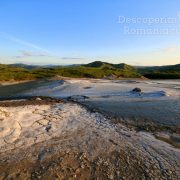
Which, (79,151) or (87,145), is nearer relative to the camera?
(79,151)

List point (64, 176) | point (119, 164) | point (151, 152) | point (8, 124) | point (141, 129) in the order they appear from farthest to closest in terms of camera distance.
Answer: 1. point (141, 129)
2. point (8, 124)
3. point (151, 152)
4. point (119, 164)
5. point (64, 176)

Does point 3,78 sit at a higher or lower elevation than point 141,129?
lower

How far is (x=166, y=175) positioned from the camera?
913 centimetres

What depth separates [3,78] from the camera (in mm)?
65562

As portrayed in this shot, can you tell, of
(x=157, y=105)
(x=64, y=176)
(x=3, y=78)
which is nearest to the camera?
(x=64, y=176)

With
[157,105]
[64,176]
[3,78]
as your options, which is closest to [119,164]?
[64,176]

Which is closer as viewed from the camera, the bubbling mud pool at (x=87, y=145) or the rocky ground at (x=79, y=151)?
the rocky ground at (x=79, y=151)

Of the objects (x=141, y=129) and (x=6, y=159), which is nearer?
(x=6, y=159)

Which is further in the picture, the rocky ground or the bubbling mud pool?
the bubbling mud pool

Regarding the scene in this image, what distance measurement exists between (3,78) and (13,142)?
5754cm

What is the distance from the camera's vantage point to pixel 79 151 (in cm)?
1129

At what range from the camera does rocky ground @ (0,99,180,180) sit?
9.32 meters

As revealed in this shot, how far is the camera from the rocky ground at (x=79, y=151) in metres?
9.32

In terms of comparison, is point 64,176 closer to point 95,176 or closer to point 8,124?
point 95,176
